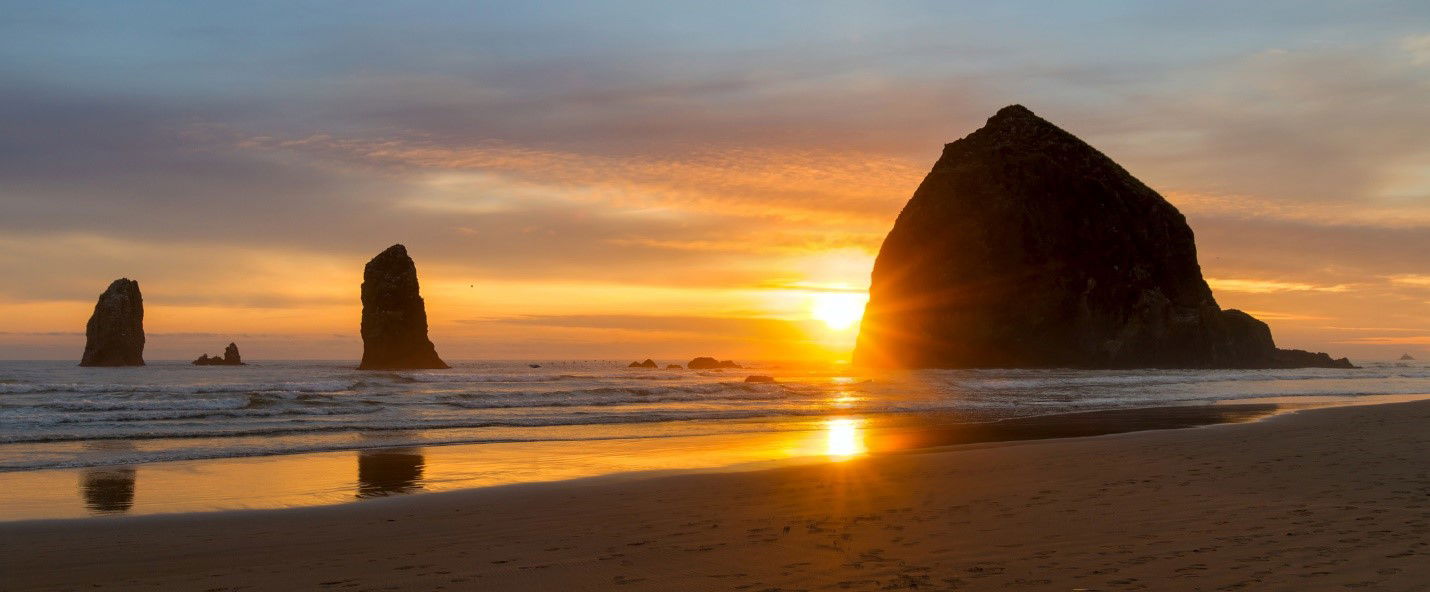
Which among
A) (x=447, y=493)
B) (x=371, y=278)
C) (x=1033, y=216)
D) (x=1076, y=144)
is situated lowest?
(x=447, y=493)

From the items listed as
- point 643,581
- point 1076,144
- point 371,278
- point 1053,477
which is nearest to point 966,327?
point 1076,144

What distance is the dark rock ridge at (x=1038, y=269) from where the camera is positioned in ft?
302

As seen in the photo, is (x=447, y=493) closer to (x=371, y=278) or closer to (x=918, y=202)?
(x=371, y=278)

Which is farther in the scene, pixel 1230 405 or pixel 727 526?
pixel 1230 405

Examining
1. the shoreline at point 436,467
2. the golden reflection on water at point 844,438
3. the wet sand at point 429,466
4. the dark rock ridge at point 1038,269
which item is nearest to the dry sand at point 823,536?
the shoreline at point 436,467

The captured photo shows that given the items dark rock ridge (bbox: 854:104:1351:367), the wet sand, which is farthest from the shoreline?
dark rock ridge (bbox: 854:104:1351:367)

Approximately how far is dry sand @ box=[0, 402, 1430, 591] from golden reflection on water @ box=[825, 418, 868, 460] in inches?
172

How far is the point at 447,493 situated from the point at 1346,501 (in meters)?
10.3

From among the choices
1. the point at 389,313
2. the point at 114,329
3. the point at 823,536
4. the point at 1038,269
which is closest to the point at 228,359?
the point at 114,329

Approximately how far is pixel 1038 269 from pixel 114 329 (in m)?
101

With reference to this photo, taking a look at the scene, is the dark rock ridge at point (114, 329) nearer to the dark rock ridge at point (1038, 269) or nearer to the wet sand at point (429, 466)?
the dark rock ridge at point (1038, 269)

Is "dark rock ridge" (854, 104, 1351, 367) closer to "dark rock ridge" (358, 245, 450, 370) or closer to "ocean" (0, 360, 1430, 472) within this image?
"ocean" (0, 360, 1430, 472)

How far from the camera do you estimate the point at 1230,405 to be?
114ft

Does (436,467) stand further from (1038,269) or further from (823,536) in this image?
(1038,269)
